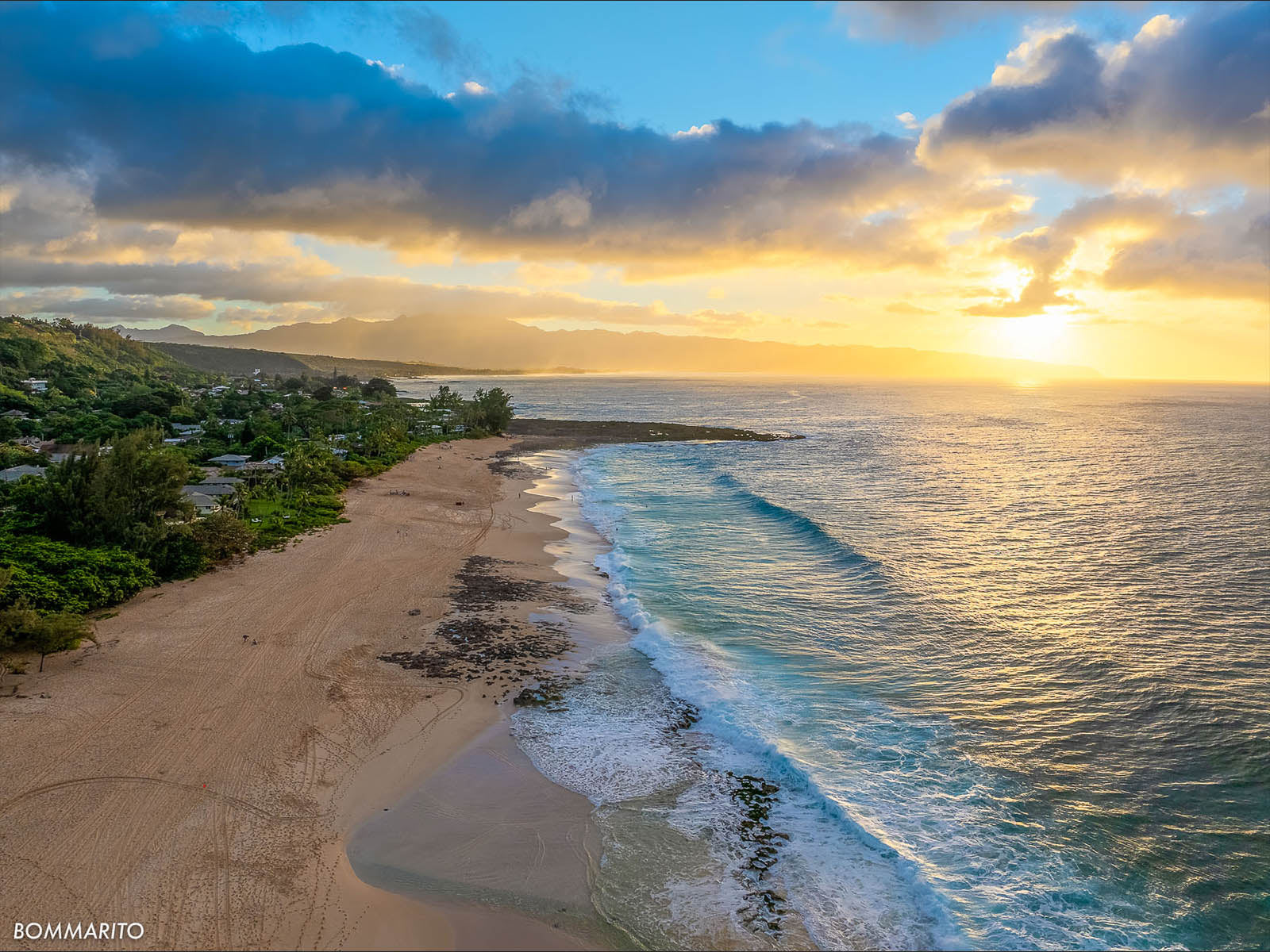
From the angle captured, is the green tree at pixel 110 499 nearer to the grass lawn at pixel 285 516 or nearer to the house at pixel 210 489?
the grass lawn at pixel 285 516

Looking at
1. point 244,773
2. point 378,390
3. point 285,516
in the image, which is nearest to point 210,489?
point 285,516

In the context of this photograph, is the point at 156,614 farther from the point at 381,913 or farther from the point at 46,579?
the point at 381,913

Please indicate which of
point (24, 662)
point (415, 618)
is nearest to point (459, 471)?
point (415, 618)

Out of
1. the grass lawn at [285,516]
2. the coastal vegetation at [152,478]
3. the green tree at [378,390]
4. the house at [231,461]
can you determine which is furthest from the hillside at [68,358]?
the grass lawn at [285,516]

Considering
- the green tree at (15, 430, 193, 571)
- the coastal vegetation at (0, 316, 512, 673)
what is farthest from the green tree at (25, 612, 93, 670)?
the green tree at (15, 430, 193, 571)

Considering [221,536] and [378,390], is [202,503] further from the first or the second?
[378,390]

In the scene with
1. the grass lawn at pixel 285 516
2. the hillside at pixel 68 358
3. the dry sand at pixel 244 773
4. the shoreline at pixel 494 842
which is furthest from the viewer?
the hillside at pixel 68 358
